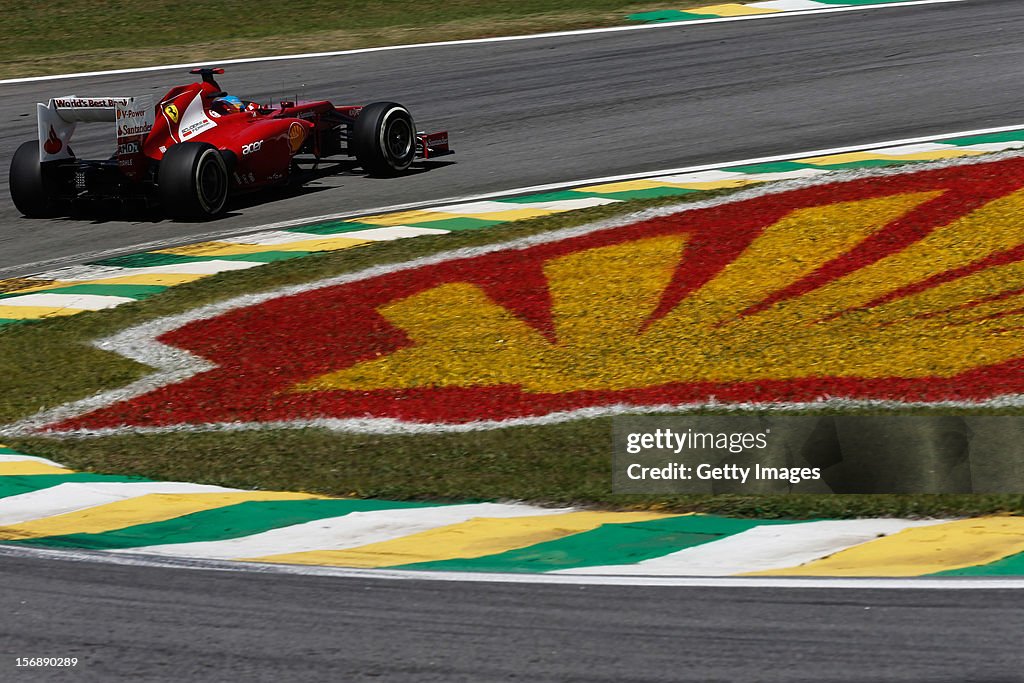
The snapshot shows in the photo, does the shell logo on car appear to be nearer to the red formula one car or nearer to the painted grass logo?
the red formula one car

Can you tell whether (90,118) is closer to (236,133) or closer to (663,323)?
(236,133)

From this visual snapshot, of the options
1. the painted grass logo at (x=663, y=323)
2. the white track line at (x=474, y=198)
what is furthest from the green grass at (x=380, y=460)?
the white track line at (x=474, y=198)

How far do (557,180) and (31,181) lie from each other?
557cm

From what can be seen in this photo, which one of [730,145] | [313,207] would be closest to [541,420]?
[313,207]

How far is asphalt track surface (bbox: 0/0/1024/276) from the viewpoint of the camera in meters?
15.7

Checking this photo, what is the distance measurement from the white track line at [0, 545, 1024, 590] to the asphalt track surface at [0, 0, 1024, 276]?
24.6 ft

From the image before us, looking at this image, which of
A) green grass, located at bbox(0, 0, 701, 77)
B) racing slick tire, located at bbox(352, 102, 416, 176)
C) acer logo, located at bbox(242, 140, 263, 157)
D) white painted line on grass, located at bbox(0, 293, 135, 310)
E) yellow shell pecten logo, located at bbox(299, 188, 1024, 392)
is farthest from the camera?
green grass, located at bbox(0, 0, 701, 77)

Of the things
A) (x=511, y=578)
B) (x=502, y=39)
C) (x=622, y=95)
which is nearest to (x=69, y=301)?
(x=511, y=578)

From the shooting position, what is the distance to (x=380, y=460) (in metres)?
8.48

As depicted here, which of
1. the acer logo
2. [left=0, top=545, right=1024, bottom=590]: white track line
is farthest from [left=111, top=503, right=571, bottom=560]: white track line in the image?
the acer logo

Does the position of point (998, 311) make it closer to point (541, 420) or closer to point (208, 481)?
point (541, 420)

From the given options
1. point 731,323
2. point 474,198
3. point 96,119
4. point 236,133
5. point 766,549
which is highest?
point 96,119

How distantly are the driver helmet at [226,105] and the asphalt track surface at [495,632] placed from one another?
31.6 feet

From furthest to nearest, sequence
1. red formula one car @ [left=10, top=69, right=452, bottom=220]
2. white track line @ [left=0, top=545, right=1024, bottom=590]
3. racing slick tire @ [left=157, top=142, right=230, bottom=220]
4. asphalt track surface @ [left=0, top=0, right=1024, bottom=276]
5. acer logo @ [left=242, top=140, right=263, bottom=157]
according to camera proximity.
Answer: asphalt track surface @ [left=0, top=0, right=1024, bottom=276] → acer logo @ [left=242, top=140, right=263, bottom=157] → red formula one car @ [left=10, top=69, right=452, bottom=220] → racing slick tire @ [left=157, top=142, right=230, bottom=220] → white track line @ [left=0, top=545, right=1024, bottom=590]
